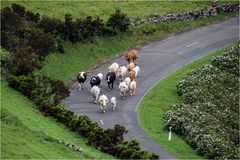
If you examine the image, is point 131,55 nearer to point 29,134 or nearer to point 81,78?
point 81,78

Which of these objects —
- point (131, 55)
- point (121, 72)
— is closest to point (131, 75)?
point (121, 72)

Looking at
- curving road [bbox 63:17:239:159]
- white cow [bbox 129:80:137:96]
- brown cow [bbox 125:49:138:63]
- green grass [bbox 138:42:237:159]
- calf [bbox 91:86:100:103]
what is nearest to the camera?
green grass [bbox 138:42:237:159]

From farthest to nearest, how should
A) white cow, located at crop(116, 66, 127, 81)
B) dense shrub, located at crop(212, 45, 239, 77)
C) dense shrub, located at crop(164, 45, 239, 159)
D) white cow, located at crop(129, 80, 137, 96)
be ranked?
1. dense shrub, located at crop(212, 45, 239, 77)
2. white cow, located at crop(116, 66, 127, 81)
3. white cow, located at crop(129, 80, 137, 96)
4. dense shrub, located at crop(164, 45, 239, 159)

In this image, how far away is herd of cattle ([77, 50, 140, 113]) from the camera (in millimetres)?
55150

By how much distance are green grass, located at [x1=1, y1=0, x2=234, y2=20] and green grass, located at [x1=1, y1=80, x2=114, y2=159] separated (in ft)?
77.8

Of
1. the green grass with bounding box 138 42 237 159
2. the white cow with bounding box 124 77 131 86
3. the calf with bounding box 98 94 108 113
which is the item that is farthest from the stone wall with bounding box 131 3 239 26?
the calf with bounding box 98 94 108 113

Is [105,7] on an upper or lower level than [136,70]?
upper

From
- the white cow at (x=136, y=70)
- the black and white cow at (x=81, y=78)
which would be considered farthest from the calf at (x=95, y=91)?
the white cow at (x=136, y=70)

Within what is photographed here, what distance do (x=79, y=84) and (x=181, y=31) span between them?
23267mm

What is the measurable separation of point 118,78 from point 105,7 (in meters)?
18.1

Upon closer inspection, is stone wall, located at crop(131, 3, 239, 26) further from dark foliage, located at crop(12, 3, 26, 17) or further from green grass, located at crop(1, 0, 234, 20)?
dark foliage, located at crop(12, 3, 26, 17)

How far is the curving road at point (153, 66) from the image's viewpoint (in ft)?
170

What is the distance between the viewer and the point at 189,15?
8144 centimetres

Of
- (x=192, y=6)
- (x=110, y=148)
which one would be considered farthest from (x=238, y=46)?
(x=110, y=148)
